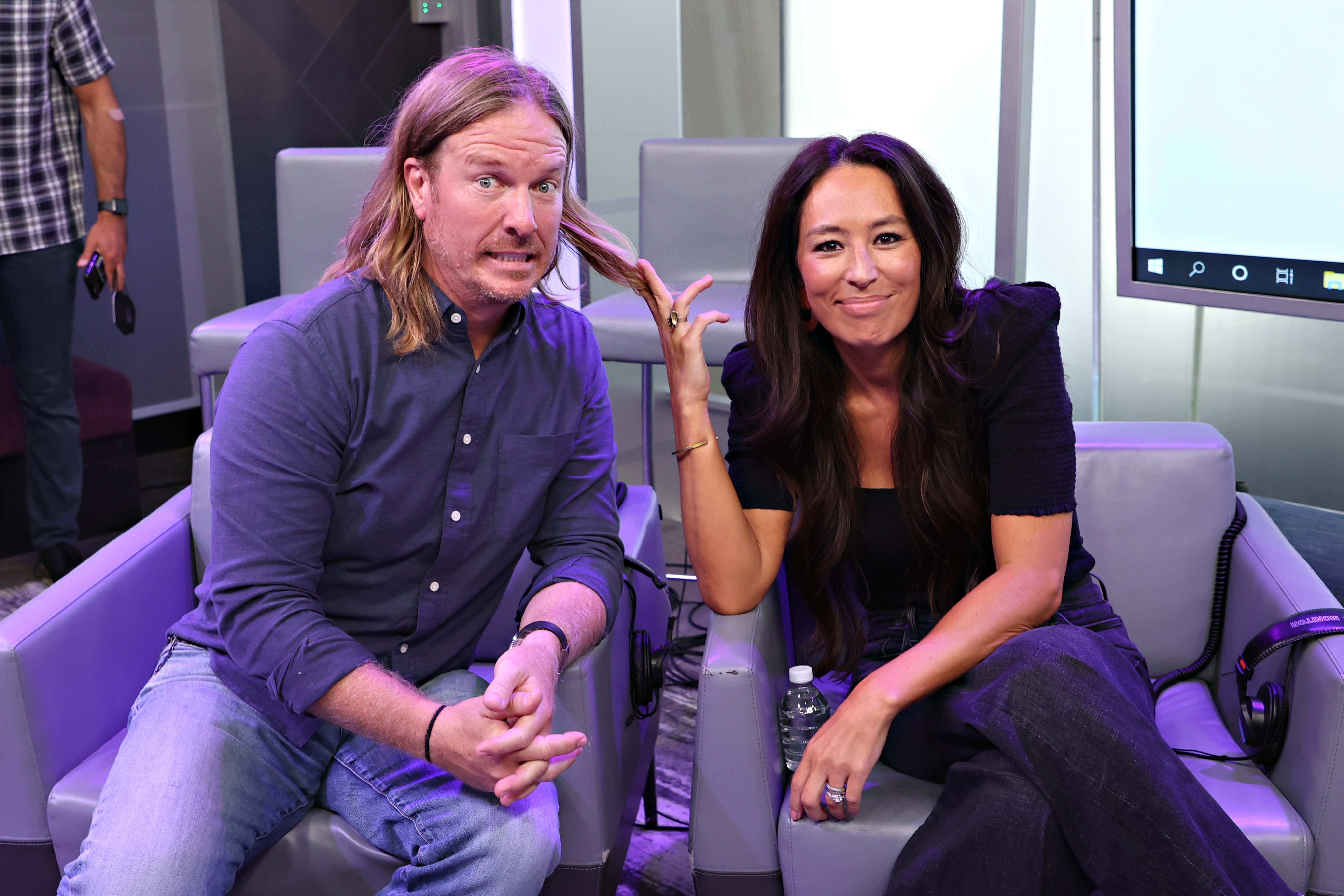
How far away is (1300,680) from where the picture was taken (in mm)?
1624

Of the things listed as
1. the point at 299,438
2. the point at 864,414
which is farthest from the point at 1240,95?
the point at 299,438

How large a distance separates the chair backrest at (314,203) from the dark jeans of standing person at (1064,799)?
242cm

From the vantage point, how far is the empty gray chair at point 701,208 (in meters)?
3.23

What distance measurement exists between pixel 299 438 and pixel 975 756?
0.97 m

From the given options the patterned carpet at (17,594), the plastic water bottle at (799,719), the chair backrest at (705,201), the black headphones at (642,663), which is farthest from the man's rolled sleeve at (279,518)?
the patterned carpet at (17,594)

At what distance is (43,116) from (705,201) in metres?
1.95

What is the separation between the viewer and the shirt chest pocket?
5.64ft

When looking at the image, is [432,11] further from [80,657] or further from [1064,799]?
[1064,799]

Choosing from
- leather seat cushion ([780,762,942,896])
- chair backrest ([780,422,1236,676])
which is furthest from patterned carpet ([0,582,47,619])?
leather seat cushion ([780,762,942,896])

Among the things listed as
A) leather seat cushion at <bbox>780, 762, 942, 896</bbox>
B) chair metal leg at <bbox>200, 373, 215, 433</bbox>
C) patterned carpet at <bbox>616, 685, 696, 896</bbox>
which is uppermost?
chair metal leg at <bbox>200, 373, 215, 433</bbox>

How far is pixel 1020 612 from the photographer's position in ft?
5.47

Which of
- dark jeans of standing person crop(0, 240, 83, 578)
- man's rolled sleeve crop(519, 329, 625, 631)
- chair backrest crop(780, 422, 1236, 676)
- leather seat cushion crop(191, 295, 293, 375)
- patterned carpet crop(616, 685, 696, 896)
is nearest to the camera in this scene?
man's rolled sleeve crop(519, 329, 625, 631)

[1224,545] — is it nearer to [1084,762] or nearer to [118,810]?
[1084,762]

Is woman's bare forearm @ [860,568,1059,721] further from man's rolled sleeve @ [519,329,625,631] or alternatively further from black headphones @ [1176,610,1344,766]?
man's rolled sleeve @ [519,329,625,631]
